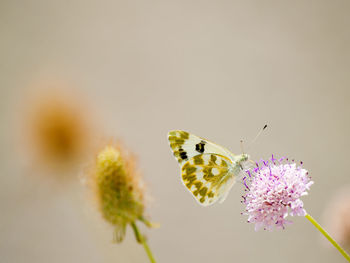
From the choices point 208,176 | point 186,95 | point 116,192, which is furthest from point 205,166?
point 186,95

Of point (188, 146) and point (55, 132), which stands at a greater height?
point (55, 132)

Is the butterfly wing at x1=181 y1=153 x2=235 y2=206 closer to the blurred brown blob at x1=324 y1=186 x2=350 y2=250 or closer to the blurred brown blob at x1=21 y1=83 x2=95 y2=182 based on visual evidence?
the blurred brown blob at x1=324 y1=186 x2=350 y2=250

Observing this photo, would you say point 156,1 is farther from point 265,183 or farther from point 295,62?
point 265,183

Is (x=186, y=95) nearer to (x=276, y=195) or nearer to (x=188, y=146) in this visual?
(x=188, y=146)

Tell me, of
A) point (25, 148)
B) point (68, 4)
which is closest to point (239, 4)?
point (68, 4)

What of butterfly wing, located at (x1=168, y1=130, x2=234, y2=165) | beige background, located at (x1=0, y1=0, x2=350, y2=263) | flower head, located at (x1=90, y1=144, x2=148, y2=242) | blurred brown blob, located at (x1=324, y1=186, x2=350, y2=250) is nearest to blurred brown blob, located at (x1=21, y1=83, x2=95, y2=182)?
beige background, located at (x1=0, y1=0, x2=350, y2=263)

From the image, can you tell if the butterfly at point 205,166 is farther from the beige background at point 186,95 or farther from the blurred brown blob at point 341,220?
the beige background at point 186,95
